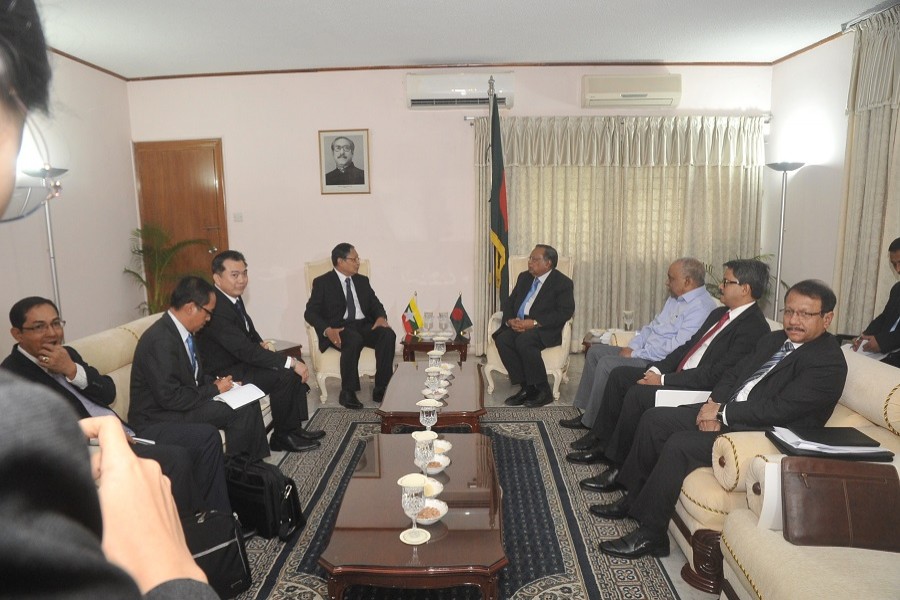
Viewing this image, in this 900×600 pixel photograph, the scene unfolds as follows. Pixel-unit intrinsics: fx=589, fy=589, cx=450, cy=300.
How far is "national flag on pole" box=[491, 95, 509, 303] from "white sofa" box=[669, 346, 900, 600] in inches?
109

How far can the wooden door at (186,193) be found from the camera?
5.91m

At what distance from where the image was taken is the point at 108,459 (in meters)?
0.41

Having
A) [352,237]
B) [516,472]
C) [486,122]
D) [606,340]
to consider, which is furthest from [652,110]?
[516,472]

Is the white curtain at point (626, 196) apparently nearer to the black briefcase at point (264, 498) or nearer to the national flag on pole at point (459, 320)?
the national flag on pole at point (459, 320)

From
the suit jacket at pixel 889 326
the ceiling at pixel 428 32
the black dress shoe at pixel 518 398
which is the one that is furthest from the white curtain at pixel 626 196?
the suit jacket at pixel 889 326

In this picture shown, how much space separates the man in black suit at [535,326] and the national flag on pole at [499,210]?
34 cm

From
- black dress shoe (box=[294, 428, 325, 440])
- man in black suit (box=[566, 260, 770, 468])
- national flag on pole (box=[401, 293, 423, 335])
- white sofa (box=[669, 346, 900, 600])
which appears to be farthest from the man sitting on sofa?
black dress shoe (box=[294, 428, 325, 440])

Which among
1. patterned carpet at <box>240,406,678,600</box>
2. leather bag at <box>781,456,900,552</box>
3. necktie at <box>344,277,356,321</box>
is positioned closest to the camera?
leather bag at <box>781,456,900,552</box>

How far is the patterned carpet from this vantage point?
2205mm

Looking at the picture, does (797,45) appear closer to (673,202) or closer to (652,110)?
(652,110)

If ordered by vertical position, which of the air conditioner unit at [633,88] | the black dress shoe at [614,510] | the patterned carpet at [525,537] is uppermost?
the air conditioner unit at [633,88]

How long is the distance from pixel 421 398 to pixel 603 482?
106 cm

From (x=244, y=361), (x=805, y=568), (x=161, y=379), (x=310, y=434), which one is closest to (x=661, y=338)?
(x=805, y=568)

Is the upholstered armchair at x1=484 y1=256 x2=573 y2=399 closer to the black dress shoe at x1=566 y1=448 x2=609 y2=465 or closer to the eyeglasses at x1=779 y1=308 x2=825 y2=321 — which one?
the black dress shoe at x1=566 y1=448 x2=609 y2=465
